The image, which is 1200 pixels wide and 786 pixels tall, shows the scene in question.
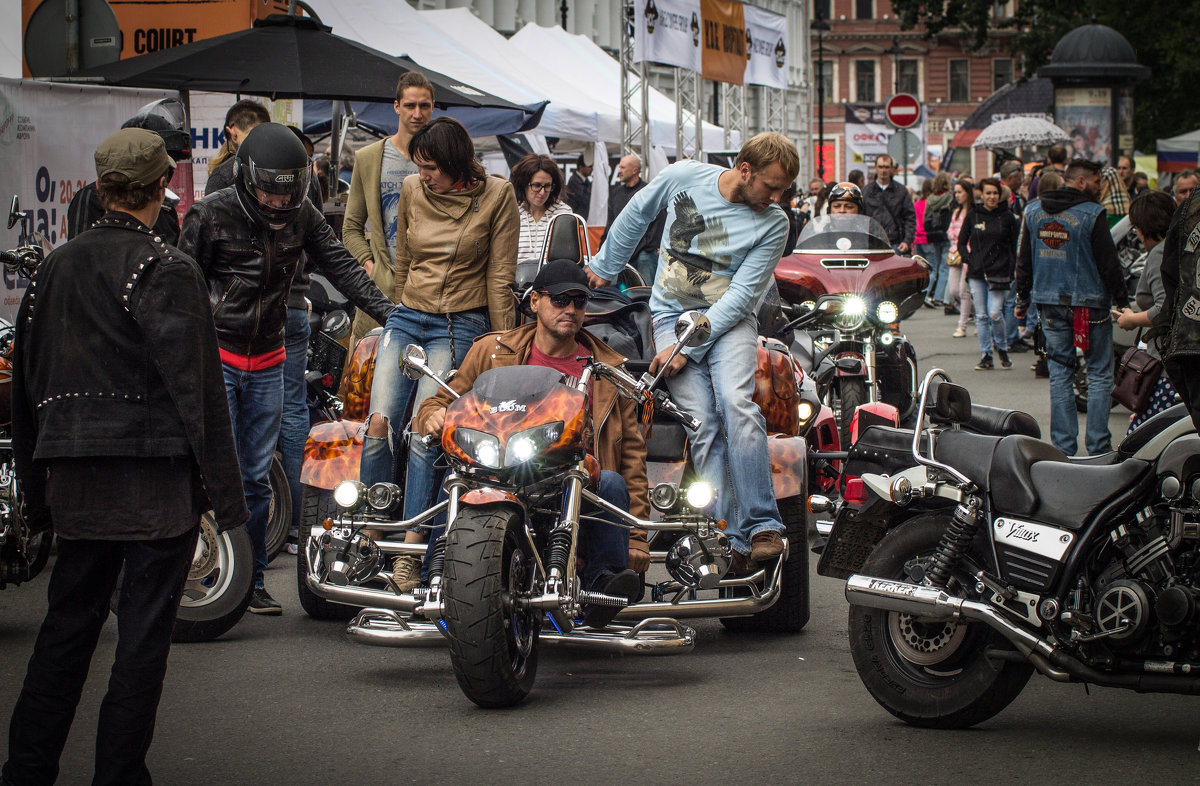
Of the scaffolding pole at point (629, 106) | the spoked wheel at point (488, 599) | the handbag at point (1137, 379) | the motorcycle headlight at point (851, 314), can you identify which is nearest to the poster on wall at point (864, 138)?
the scaffolding pole at point (629, 106)

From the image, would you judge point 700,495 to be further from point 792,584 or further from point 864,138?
point 864,138

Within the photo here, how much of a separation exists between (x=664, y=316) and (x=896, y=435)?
1.41 m

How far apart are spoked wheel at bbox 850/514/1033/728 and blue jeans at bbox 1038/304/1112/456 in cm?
593

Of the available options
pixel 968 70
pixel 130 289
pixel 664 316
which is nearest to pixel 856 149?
pixel 664 316

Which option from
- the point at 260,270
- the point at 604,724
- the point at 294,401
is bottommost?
the point at 604,724

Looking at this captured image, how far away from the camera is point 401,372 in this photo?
6.70 m

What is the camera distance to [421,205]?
6.88 meters

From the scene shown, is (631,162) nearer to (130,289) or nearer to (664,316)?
(664,316)

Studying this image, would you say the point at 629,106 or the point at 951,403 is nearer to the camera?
the point at 951,403

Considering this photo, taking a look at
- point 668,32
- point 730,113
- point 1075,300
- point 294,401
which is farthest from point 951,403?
point 730,113

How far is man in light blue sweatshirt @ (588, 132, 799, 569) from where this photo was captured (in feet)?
20.9

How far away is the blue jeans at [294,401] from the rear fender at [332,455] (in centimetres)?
57

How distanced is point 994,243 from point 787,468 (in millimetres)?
11839

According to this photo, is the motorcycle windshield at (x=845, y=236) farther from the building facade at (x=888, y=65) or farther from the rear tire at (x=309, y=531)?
the building facade at (x=888, y=65)
